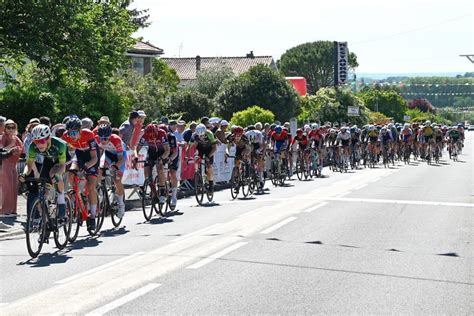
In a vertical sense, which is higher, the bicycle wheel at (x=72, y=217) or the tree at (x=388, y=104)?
the tree at (x=388, y=104)

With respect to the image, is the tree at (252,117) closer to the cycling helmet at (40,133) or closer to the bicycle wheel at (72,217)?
the bicycle wheel at (72,217)

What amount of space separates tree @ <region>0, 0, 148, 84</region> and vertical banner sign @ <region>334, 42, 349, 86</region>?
4139 cm

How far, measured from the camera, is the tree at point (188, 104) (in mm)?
60406

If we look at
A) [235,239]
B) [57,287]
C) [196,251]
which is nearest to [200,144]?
[235,239]

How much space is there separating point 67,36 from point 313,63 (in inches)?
3614

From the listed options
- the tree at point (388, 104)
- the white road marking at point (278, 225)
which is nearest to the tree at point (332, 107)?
the white road marking at point (278, 225)

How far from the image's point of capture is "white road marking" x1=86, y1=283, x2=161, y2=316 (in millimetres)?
7773

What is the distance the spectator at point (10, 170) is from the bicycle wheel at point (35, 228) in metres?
4.94

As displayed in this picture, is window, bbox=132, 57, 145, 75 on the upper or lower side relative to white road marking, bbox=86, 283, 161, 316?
upper

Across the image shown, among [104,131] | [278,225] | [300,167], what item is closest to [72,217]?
[104,131]

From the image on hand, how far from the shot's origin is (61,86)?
29266 millimetres

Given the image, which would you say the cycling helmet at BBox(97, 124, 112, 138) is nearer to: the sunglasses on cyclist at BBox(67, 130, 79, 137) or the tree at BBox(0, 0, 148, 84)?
the sunglasses on cyclist at BBox(67, 130, 79, 137)

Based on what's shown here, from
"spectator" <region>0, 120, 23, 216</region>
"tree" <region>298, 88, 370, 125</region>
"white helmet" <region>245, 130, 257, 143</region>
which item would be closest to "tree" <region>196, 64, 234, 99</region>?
"tree" <region>298, 88, 370, 125</region>

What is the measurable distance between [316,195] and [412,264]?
1112 cm
